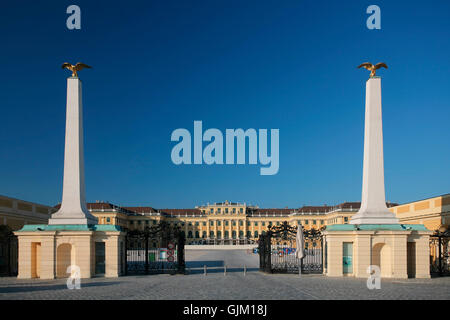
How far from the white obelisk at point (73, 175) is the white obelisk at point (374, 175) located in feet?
48.3

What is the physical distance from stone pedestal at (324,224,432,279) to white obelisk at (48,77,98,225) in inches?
514

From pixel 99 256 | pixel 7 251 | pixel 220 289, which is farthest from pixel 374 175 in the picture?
pixel 7 251

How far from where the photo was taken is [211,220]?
135750 millimetres

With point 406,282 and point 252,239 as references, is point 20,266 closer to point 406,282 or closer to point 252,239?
point 406,282

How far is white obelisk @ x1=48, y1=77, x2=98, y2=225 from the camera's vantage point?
2423 cm

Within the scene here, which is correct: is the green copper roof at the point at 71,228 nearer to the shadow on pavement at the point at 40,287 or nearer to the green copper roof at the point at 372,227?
the shadow on pavement at the point at 40,287

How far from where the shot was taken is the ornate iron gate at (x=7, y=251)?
86.3ft

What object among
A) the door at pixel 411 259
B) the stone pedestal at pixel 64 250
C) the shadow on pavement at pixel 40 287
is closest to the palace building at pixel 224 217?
the door at pixel 411 259

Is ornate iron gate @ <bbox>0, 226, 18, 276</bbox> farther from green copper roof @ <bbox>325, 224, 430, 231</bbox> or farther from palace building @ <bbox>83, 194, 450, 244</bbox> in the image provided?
palace building @ <bbox>83, 194, 450, 244</bbox>

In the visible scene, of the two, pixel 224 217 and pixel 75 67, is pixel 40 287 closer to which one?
pixel 75 67

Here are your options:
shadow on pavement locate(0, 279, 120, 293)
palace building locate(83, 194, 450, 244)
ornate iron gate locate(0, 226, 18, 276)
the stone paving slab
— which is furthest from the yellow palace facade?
shadow on pavement locate(0, 279, 120, 293)

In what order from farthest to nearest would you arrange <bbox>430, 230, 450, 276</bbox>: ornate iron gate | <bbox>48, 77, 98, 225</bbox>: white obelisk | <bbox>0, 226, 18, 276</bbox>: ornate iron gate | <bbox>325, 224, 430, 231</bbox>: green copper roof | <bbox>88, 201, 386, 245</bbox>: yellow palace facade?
<bbox>88, 201, 386, 245</bbox>: yellow palace facade
<bbox>430, 230, 450, 276</bbox>: ornate iron gate
<bbox>0, 226, 18, 276</bbox>: ornate iron gate
<bbox>48, 77, 98, 225</bbox>: white obelisk
<bbox>325, 224, 430, 231</bbox>: green copper roof
